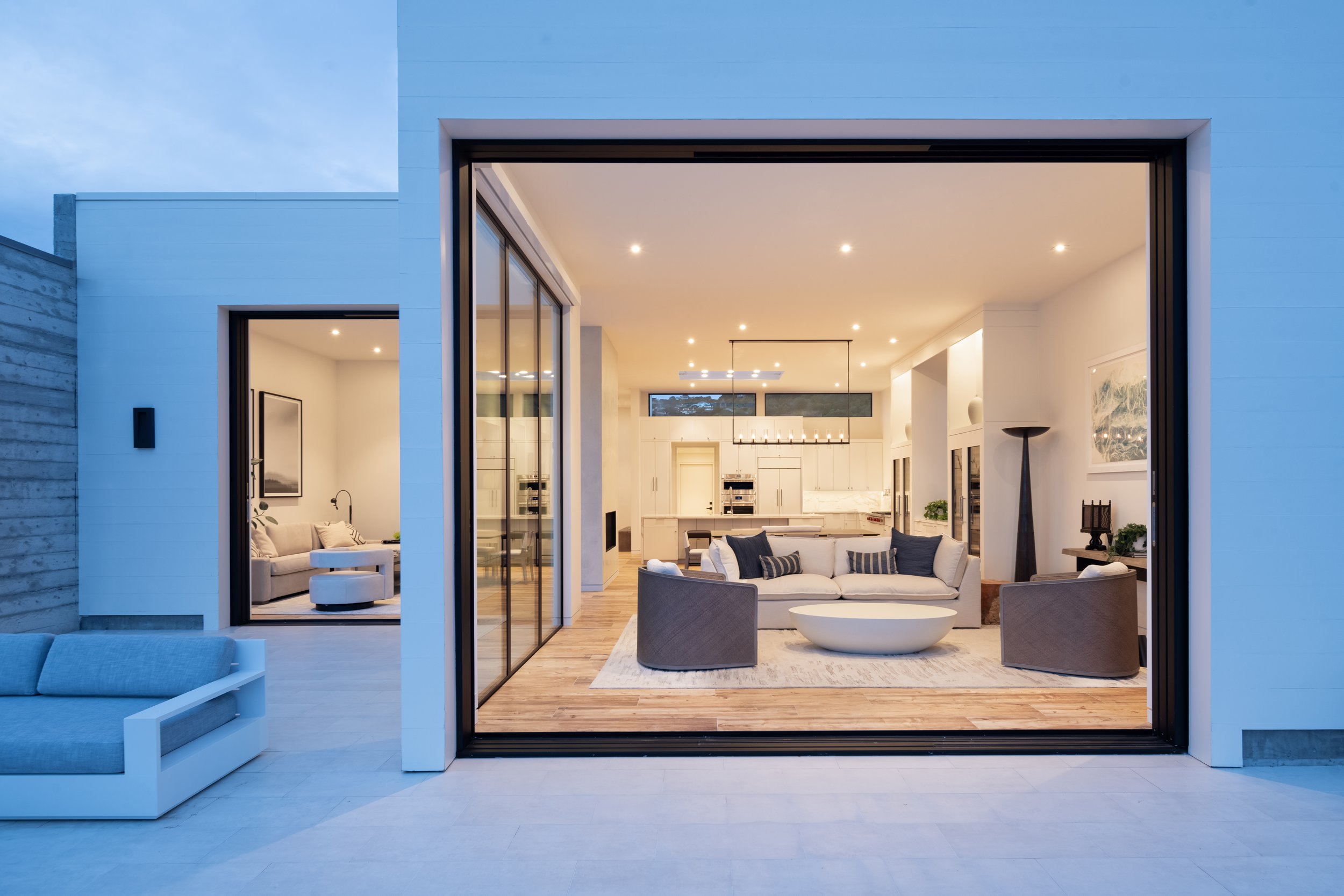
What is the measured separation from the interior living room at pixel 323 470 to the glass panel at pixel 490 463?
2835 millimetres

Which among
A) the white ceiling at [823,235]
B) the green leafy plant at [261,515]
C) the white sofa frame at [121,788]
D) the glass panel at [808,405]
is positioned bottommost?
the white sofa frame at [121,788]

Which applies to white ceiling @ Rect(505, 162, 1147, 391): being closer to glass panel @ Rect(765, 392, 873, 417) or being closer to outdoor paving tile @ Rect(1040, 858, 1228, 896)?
outdoor paving tile @ Rect(1040, 858, 1228, 896)

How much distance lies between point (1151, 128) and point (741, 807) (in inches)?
135

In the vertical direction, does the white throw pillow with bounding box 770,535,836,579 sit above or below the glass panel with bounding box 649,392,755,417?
below

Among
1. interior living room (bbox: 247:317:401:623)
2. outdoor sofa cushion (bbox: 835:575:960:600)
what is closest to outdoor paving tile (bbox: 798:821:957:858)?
outdoor sofa cushion (bbox: 835:575:960:600)

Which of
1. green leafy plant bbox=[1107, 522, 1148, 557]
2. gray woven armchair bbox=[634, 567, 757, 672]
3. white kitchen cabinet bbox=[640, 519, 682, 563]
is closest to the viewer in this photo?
gray woven armchair bbox=[634, 567, 757, 672]

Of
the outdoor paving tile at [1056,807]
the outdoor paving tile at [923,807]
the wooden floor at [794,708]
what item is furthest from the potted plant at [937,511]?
the outdoor paving tile at [923,807]

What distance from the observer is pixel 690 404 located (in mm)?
15641

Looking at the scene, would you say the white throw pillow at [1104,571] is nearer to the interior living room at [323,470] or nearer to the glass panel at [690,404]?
the interior living room at [323,470]

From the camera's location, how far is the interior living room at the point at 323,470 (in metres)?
8.45

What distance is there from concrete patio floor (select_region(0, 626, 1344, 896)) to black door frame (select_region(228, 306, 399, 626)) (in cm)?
409

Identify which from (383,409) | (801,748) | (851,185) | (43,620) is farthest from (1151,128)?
(383,409)

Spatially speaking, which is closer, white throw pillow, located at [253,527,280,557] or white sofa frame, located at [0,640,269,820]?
white sofa frame, located at [0,640,269,820]

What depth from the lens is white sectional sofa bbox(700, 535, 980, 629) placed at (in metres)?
6.88
